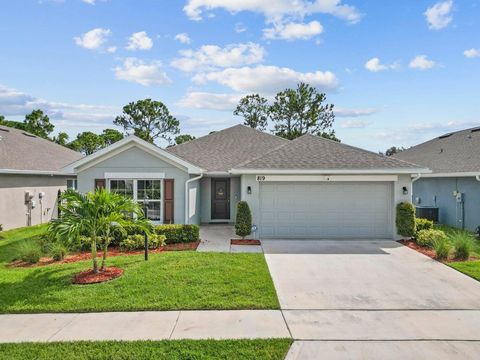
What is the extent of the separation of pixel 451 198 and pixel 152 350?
649 inches

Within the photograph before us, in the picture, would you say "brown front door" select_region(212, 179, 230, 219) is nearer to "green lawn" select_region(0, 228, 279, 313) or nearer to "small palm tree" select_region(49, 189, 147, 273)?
"green lawn" select_region(0, 228, 279, 313)

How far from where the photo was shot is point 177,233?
1211 cm

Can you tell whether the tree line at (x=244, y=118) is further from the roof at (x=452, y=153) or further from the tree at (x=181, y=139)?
the roof at (x=452, y=153)

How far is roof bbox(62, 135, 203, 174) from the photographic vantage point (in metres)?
13.3

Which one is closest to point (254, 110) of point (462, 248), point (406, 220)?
point (406, 220)

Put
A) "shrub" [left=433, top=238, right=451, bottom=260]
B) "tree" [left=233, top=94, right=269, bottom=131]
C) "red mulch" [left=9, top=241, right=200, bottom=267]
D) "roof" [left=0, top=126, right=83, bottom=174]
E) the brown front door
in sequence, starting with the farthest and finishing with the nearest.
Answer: "tree" [left=233, top=94, right=269, bottom=131] → the brown front door → "roof" [left=0, top=126, right=83, bottom=174] → "shrub" [left=433, top=238, right=451, bottom=260] → "red mulch" [left=9, top=241, right=200, bottom=267]

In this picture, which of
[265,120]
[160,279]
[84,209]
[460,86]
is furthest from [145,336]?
[265,120]

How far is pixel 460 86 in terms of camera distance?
15938 mm

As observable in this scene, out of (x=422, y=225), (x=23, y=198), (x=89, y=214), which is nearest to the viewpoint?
(x=89, y=214)

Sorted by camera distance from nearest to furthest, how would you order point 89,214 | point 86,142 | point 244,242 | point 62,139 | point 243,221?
point 89,214 < point 244,242 < point 243,221 < point 86,142 < point 62,139

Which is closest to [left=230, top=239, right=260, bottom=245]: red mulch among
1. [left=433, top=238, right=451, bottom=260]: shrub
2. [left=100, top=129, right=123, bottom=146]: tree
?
[left=433, top=238, right=451, bottom=260]: shrub

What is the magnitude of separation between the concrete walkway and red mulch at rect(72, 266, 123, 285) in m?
1.65

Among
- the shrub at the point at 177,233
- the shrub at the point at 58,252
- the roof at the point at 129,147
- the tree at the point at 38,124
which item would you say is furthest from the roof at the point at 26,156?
the tree at the point at 38,124

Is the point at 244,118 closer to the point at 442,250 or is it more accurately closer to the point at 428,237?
the point at 428,237
